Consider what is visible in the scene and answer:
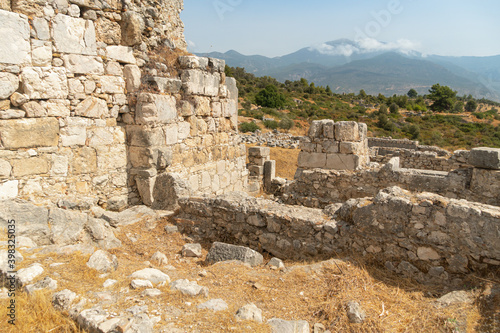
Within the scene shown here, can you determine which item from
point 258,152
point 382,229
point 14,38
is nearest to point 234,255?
point 382,229

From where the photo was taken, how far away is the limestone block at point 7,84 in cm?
436

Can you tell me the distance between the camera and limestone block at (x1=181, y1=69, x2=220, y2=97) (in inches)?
262

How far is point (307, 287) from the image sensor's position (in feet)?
11.3

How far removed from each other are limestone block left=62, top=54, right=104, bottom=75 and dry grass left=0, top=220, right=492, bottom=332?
121 inches

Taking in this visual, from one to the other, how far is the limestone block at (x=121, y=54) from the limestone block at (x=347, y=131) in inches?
194

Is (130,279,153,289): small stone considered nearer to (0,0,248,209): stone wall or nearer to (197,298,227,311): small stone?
(197,298,227,311): small stone

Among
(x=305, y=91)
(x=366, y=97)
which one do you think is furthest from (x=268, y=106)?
(x=366, y=97)

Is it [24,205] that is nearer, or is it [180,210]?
[24,205]

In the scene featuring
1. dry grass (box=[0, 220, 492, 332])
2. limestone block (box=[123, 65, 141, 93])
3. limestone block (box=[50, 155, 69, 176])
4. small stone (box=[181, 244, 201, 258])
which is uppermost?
limestone block (box=[123, 65, 141, 93])

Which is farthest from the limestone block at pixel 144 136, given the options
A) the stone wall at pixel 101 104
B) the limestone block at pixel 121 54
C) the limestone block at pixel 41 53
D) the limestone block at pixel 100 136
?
the limestone block at pixel 41 53

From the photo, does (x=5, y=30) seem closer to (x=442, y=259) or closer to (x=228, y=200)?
→ (x=228, y=200)

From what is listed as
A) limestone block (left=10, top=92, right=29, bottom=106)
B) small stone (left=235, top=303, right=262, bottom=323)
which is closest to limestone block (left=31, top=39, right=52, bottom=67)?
→ limestone block (left=10, top=92, right=29, bottom=106)

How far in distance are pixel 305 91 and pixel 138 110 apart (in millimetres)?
57575

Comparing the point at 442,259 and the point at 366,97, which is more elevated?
the point at 366,97
